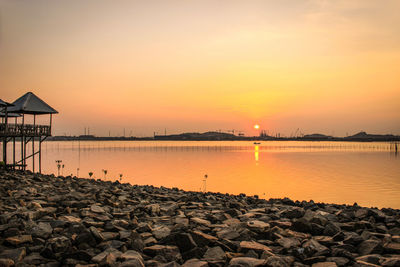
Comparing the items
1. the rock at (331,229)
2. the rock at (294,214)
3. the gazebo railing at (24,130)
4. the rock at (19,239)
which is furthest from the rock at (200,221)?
the gazebo railing at (24,130)

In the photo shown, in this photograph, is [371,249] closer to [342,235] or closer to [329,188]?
[342,235]

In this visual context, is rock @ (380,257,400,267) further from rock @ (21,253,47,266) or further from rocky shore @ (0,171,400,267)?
rock @ (21,253,47,266)

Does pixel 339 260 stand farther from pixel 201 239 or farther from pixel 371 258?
pixel 201 239

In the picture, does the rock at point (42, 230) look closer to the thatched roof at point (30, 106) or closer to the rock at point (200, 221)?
the rock at point (200, 221)

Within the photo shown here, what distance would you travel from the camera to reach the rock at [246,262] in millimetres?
6312

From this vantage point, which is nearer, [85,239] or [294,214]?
[85,239]

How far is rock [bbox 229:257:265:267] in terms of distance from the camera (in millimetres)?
6312

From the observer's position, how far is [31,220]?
8.92 meters

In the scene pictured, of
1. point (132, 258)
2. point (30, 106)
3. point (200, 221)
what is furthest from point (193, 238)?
point (30, 106)

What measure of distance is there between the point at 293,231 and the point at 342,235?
1.25 meters

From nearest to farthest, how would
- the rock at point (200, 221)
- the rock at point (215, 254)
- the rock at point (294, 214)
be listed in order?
the rock at point (215, 254) → the rock at point (200, 221) → the rock at point (294, 214)

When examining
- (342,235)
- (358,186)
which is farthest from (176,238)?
(358,186)

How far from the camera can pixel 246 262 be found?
253 inches

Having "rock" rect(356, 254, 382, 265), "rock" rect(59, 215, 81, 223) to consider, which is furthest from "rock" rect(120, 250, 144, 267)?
"rock" rect(356, 254, 382, 265)
